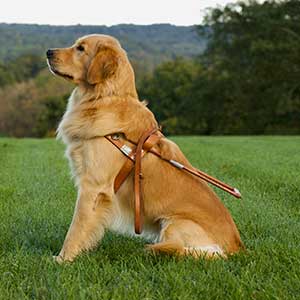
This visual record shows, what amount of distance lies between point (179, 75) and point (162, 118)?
4.82 metres

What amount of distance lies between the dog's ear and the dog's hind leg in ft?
4.14

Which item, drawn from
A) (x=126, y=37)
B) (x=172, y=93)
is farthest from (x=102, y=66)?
(x=126, y=37)

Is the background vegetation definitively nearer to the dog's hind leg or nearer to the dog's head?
the dog's head

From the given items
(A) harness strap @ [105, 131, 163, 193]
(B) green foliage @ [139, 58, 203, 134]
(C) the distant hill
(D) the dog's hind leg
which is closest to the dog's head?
(A) harness strap @ [105, 131, 163, 193]

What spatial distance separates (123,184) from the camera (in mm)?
4129

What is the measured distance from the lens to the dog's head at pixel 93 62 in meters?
4.21

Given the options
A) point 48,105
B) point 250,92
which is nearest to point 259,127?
point 250,92

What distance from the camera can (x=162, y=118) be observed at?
48.4 meters

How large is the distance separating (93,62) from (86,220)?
1236 millimetres

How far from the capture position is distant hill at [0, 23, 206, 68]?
130725 mm

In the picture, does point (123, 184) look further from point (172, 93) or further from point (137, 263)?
point (172, 93)

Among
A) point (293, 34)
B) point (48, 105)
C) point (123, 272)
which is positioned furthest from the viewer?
point (48, 105)

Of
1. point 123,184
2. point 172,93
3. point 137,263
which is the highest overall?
point 123,184

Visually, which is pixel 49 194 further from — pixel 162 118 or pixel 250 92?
pixel 162 118
